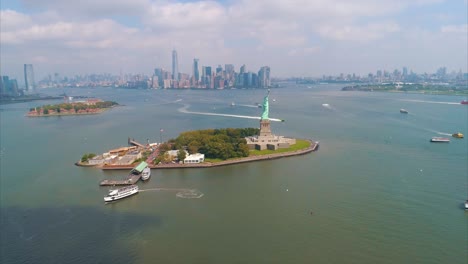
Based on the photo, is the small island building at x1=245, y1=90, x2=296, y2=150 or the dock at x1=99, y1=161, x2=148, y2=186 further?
the small island building at x1=245, y1=90, x2=296, y2=150

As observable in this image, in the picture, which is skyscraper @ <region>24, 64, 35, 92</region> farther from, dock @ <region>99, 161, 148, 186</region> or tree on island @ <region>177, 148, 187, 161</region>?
dock @ <region>99, 161, 148, 186</region>

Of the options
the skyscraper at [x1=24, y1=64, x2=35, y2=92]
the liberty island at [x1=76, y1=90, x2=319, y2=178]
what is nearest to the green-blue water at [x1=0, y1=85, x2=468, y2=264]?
the liberty island at [x1=76, y1=90, x2=319, y2=178]

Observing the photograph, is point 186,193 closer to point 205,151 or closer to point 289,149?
point 205,151

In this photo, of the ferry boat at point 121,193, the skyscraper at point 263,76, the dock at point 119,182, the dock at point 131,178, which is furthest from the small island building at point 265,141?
the skyscraper at point 263,76

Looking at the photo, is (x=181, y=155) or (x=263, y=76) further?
(x=263, y=76)

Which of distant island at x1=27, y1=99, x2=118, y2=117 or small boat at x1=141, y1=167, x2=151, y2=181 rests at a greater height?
distant island at x1=27, y1=99, x2=118, y2=117

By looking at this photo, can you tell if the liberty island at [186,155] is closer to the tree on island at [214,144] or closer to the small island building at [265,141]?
the small island building at [265,141]

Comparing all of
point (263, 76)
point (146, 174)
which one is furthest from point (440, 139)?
point (263, 76)

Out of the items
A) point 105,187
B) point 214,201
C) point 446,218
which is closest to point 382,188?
point 446,218

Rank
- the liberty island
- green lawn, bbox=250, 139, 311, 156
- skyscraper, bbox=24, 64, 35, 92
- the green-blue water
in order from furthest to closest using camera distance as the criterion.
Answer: skyscraper, bbox=24, 64, 35, 92
green lawn, bbox=250, 139, 311, 156
the liberty island
the green-blue water
